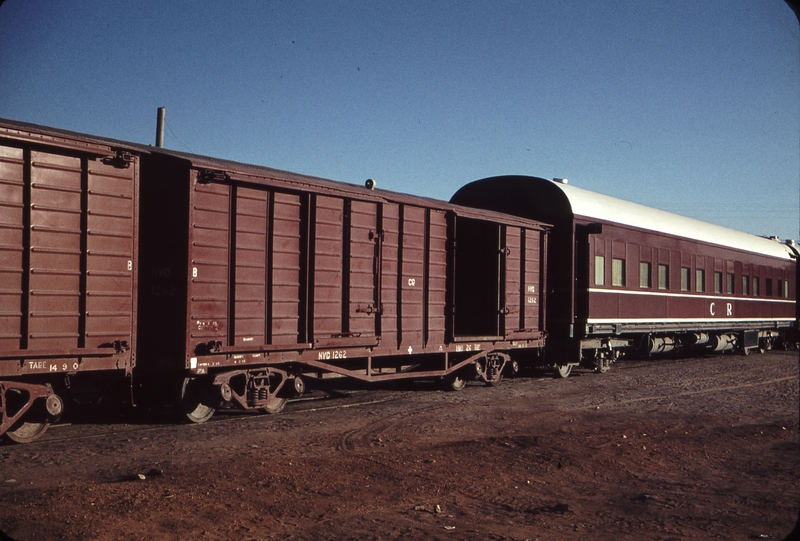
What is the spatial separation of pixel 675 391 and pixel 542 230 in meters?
4.37

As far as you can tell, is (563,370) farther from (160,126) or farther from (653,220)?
(160,126)

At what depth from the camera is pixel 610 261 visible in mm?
16766

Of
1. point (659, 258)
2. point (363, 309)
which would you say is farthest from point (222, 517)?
point (659, 258)

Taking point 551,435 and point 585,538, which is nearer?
point 585,538

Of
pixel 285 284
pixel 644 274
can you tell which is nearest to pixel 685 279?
pixel 644 274

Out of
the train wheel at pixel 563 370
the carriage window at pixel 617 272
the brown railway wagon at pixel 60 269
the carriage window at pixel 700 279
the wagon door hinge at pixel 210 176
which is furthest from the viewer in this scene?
the carriage window at pixel 700 279

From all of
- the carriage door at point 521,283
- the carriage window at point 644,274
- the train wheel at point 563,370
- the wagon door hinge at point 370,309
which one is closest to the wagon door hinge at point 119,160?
the wagon door hinge at point 370,309

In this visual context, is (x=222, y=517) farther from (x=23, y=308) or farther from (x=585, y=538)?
(x=23, y=308)

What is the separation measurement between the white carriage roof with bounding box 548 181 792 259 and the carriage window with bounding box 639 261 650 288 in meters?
1.02

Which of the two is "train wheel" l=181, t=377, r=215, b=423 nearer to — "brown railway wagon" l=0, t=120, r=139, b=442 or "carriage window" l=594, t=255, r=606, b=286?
"brown railway wagon" l=0, t=120, r=139, b=442

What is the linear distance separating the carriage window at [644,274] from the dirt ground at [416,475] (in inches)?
264

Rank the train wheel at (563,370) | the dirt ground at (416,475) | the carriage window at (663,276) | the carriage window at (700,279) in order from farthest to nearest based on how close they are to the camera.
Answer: the carriage window at (700,279), the carriage window at (663,276), the train wheel at (563,370), the dirt ground at (416,475)

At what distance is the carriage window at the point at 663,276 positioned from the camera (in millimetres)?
18859

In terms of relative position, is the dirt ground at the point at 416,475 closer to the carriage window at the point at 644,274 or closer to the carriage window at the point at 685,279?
the carriage window at the point at 644,274
